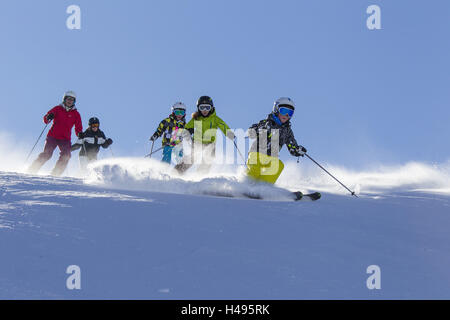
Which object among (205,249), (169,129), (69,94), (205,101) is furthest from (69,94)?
(205,249)

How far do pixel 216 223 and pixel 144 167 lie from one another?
13.8 feet

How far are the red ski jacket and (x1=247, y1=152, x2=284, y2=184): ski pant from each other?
5.39 metres

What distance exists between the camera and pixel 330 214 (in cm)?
584

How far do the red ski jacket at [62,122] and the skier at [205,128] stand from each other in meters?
A: 3.08

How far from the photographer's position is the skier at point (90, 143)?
13000 millimetres

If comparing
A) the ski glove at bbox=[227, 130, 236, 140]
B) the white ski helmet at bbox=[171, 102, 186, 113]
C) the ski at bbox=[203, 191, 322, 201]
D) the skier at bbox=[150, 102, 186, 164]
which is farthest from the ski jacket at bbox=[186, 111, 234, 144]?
the ski at bbox=[203, 191, 322, 201]

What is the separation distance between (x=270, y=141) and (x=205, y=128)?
93.2 inches

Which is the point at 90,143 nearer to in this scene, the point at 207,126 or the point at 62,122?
the point at 62,122

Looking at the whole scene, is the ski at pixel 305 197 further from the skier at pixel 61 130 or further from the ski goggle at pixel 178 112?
the skier at pixel 61 130

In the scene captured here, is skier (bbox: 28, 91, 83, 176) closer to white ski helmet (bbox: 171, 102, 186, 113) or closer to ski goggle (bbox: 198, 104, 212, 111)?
white ski helmet (bbox: 171, 102, 186, 113)

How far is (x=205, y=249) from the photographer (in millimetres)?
3793


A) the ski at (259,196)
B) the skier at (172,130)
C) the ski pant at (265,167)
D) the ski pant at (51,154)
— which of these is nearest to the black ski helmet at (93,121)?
the ski pant at (51,154)

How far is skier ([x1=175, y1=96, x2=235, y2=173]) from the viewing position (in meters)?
10.2
